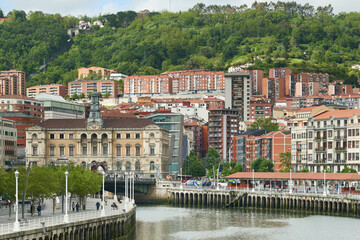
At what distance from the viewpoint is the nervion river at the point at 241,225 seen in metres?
91.6

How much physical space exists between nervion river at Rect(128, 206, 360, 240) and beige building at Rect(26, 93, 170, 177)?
49.1 metres

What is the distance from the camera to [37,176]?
81688 millimetres

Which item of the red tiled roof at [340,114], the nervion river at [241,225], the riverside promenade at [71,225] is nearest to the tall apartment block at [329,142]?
the red tiled roof at [340,114]

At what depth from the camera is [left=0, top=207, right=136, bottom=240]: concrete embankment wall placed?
63.1 m

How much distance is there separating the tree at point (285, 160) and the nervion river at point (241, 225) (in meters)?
44.0

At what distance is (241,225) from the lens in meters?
102

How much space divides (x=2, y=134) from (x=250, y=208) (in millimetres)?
49460

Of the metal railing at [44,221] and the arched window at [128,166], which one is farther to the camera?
the arched window at [128,166]

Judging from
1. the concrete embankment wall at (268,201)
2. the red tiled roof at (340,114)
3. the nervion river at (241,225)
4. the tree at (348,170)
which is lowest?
the nervion river at (241,225)

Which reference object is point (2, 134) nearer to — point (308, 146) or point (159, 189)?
point (159, 189)

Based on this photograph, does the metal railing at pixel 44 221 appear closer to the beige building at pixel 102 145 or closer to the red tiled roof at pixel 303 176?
the red tiled roof at pixel 303 176

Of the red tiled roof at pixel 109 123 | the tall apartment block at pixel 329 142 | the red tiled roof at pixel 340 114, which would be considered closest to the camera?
the tall apartment block at pixel 329 142

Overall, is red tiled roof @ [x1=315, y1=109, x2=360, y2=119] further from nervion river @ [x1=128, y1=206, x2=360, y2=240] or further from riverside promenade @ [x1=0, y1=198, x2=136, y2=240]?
riverside promenade @ [x1=0, y1=198, x2=136, y2=240]

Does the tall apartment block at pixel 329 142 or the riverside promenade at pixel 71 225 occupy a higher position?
the tall apartment block at pixel 329 142
